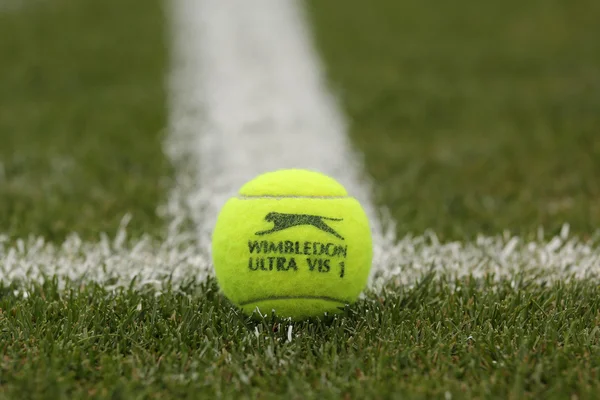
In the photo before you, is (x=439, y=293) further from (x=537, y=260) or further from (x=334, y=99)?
(x=334, y=99)

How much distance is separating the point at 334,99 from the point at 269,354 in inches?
122

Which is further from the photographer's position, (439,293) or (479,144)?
(479,144)

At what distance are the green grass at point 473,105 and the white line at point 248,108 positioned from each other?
0.18 metres

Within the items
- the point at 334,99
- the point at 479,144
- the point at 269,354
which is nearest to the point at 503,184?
the point at 479,144

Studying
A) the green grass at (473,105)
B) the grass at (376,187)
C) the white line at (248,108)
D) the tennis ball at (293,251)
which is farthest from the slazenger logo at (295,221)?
the green grass at (473,105)

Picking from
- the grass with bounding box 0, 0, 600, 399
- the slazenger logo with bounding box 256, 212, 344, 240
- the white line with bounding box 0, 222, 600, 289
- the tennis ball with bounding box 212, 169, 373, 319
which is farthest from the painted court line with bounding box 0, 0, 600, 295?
the slazenger logo with bounding box 256, 212, 344, 240

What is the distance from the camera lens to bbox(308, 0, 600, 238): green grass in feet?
10.1

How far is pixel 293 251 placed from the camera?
1857 millimetres

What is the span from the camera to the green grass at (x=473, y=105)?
3.09m

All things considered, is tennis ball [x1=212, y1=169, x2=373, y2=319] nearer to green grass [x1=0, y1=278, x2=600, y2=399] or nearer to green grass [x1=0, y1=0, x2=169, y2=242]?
green grass [x1=0, y1=278, x2=600, y2=399]

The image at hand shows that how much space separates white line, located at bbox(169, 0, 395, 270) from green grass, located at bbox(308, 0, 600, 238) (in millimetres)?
176

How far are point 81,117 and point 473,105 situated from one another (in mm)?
2485

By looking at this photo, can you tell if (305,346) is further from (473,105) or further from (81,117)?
(473,105)

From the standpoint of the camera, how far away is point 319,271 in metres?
1.86
